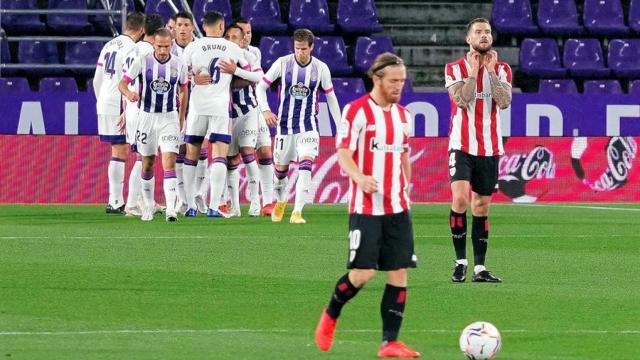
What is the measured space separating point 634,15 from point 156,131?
11.5 meters

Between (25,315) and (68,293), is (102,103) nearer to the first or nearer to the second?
(68,293)

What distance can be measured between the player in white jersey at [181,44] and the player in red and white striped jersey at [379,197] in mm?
10198

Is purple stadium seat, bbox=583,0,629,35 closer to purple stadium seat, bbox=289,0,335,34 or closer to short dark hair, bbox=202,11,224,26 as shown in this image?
purple stadium seat, bbox=289,0,335,34

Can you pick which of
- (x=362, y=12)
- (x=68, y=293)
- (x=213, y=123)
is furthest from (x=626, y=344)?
(x=362, y=12)

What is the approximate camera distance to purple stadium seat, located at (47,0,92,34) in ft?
79.7

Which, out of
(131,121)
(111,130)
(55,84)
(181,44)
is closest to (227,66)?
(181,44)

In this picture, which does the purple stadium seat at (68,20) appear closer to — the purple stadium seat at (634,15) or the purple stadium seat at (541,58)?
the purple stadium seat at (541,58)

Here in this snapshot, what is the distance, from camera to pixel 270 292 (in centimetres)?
1093

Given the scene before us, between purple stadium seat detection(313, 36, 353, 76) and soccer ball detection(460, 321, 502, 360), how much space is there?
1682cm

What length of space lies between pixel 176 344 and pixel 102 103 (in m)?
10.8

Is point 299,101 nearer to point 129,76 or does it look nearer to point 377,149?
point 129,76

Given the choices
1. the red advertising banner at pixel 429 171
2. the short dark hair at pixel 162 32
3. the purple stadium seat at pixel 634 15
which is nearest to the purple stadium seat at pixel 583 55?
the purple stadium seat at pixel 634 15

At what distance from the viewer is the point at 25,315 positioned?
962cm

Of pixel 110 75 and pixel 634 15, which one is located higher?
pixel 634 15
